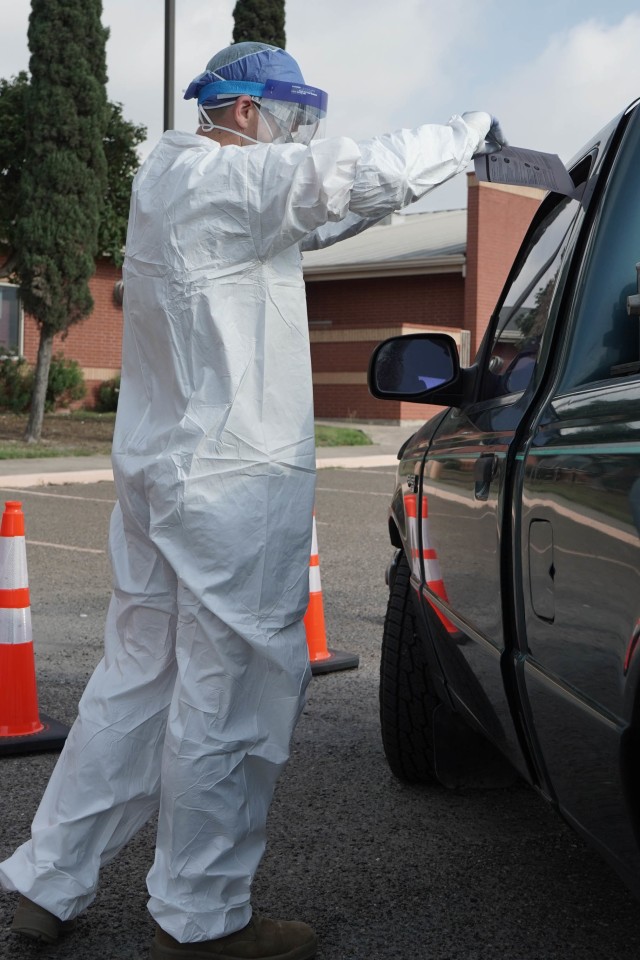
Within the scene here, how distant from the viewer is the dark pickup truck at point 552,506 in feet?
6.28

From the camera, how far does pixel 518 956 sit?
8.81ft

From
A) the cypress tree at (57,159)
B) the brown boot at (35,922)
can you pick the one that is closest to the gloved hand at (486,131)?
the brown boot at (35,922)

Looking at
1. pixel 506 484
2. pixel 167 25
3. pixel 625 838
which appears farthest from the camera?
pixel 167 25

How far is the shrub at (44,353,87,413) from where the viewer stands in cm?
2348

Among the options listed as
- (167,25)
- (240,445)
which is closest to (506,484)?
(240,445)

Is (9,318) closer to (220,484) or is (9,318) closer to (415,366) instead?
(415,366)

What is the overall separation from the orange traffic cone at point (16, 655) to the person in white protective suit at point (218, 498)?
1444 mm

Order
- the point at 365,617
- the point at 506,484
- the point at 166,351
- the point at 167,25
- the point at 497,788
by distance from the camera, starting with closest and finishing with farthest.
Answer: the point at 506,484 < the point at 166,351 < the point at 497,788 < the point at 365,617 < the point at 167,25

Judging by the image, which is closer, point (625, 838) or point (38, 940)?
point (625, 838)

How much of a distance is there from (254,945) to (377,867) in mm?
711

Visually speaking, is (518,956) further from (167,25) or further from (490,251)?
(490,251)

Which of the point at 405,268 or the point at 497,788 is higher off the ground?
the point at 405,268

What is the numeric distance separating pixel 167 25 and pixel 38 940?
14.5 metres

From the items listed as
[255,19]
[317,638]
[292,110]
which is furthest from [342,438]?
[292,110]
